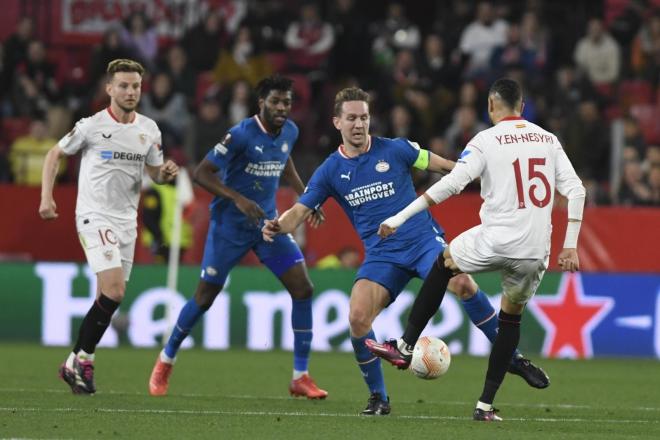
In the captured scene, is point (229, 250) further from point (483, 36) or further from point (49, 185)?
point (483, 36)

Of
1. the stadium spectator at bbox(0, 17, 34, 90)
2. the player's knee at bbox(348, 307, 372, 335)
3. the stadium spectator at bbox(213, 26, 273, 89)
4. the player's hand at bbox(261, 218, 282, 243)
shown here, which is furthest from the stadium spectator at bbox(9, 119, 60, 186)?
the player's knee at bbox(348, 307, 372, 335)

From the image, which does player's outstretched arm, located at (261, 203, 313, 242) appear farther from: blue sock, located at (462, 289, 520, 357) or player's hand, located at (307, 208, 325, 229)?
blue sock, located at (462, 289, 520, 357)

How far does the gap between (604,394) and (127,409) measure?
14.0 feet

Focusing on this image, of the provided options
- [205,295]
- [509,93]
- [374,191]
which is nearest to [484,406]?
[374,191]

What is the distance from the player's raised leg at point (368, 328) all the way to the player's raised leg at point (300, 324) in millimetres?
1289

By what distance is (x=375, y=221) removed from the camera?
10.0 meters

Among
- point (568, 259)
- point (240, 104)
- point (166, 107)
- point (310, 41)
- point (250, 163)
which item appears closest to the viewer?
point (568, 259)

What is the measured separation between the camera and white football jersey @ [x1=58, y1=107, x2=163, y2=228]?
10.9 m

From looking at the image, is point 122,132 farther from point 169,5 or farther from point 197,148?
point 169,5

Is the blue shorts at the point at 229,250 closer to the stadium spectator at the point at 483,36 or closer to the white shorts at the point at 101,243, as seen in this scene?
the white shorts at the point at 101,243

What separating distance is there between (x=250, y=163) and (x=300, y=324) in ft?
4.43

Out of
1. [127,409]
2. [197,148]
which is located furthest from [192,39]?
[127,409]

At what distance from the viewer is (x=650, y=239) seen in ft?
55.5

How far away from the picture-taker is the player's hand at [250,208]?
35.4 feet
